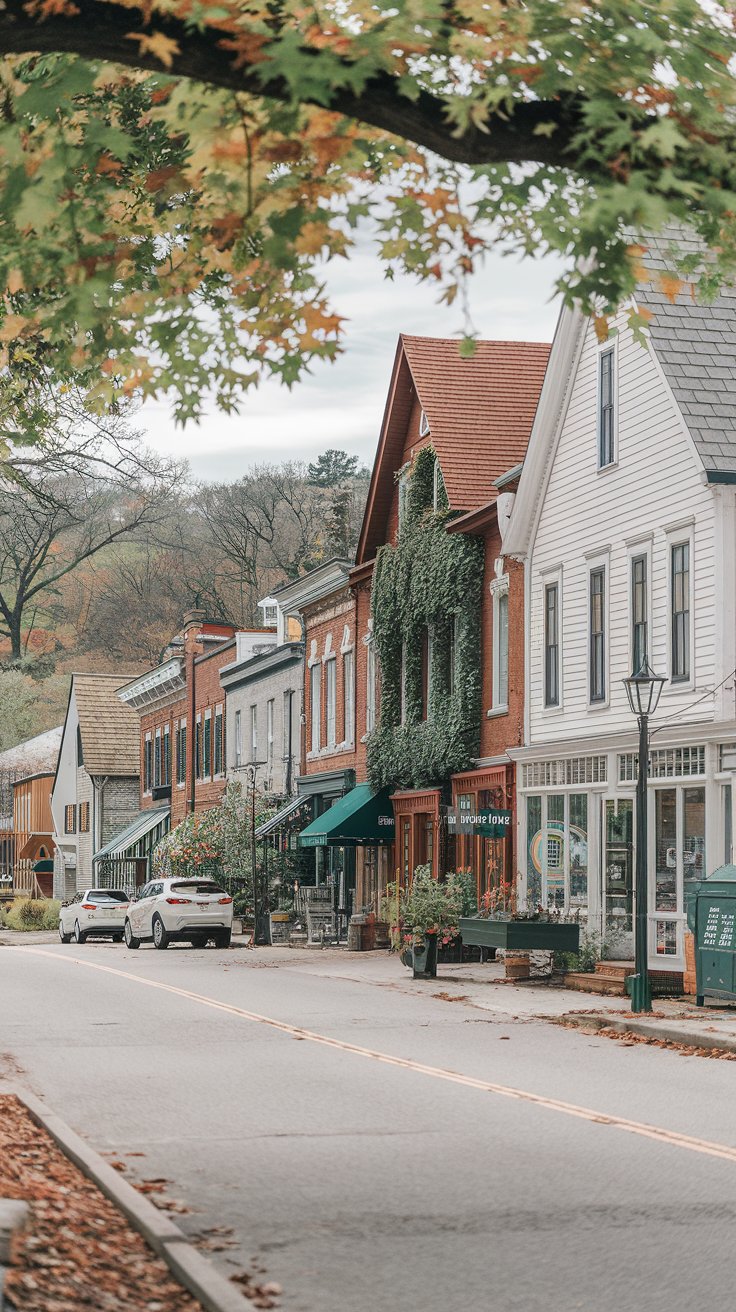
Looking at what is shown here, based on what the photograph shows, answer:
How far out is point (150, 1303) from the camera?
673 centimetres

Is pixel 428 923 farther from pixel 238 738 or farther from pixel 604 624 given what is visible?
pixel 238 738

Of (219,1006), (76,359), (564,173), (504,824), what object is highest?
(564,173)

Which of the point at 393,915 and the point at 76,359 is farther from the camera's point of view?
the point at 393,915

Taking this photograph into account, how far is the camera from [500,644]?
3197 cm

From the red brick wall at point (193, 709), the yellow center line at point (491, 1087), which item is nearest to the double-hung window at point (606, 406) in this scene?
the yellow center line at point (491, 1087)

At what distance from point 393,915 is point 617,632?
30.9 feet

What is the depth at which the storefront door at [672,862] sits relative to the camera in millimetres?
23500

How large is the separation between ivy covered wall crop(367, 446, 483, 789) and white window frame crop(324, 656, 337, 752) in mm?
4216

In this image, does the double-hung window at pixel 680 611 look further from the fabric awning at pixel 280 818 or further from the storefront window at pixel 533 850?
the fabric awning at pixel 280 818

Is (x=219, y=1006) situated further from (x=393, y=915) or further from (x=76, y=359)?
(x=76, y=359)

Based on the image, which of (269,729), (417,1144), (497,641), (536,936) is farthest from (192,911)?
(417,1144)

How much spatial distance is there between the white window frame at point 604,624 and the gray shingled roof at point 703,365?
3432 mm

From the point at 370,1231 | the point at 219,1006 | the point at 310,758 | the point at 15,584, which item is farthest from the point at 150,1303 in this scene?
the point at 15,584

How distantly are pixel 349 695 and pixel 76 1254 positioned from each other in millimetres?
34048
